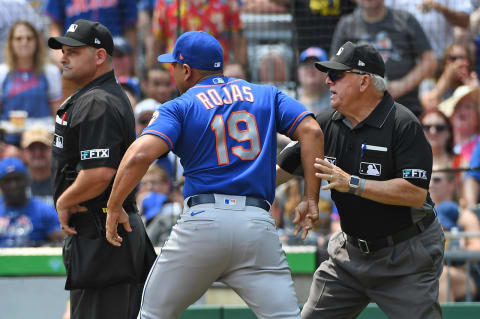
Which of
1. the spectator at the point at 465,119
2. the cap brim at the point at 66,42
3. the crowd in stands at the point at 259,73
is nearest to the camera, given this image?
the cap brim at the point at 66,42

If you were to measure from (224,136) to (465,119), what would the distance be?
4.51m

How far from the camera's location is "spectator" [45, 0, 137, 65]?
9.23m

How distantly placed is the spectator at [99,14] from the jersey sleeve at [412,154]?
524 centimetres

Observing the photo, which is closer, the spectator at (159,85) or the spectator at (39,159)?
the spectator at (39,159)

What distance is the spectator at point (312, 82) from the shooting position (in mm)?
8414

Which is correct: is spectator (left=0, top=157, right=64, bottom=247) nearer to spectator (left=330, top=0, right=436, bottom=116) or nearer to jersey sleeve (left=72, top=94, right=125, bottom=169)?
jersey sleeve (left=72, top=94, right=125, bottom=169)

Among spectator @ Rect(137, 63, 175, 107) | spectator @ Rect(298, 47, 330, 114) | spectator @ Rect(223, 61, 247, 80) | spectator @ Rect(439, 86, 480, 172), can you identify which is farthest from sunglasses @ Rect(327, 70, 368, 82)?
spectator @ Rect(137, 63, 175, 107)

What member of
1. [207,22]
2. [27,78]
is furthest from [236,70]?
[27,78]

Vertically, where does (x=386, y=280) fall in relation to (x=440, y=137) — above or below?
below

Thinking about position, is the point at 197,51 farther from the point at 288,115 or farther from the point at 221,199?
the point at 221,199

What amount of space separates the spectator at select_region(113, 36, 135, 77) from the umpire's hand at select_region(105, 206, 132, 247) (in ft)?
16.1

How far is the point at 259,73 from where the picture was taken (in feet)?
28.8

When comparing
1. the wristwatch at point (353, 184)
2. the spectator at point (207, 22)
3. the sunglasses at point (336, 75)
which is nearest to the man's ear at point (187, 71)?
the sunglasses at point (336, 75)

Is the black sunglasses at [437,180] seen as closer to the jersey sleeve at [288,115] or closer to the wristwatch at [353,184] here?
the wristwatch at [353,184]
